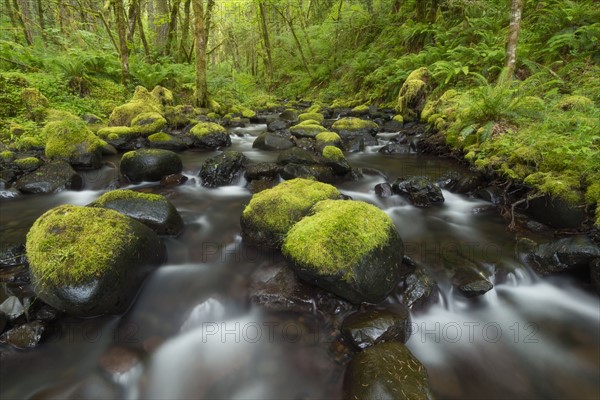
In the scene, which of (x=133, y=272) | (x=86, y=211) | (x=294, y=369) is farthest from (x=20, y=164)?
(x=294, y=369)

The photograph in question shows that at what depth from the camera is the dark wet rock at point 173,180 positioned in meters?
5.75

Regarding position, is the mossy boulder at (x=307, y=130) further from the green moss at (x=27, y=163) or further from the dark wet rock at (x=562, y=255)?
the dark wet rock at (x=562, y=255)

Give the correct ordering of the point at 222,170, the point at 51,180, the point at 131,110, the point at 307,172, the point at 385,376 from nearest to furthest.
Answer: the point at 385,376
the point at 51,180
the point at 307,172
the point at 222,170
the point at 131,110

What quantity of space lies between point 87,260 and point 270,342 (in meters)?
1.69

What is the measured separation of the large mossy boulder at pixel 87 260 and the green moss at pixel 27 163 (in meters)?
3.81

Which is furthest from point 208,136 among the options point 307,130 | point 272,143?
point 307,130

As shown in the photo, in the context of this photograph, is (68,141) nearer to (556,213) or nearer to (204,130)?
(204,130)

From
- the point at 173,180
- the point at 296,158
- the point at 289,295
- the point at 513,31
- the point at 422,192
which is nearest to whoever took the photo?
the point at 289,295

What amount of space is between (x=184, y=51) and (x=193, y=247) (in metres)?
15.4

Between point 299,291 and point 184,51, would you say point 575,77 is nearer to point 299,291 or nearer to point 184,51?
point 299,291

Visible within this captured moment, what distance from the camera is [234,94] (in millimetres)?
16688

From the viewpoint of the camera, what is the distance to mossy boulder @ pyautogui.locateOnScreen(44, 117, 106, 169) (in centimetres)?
622

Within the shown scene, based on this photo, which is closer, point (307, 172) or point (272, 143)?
point (307, 172)

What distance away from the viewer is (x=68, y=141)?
6.34 meters
